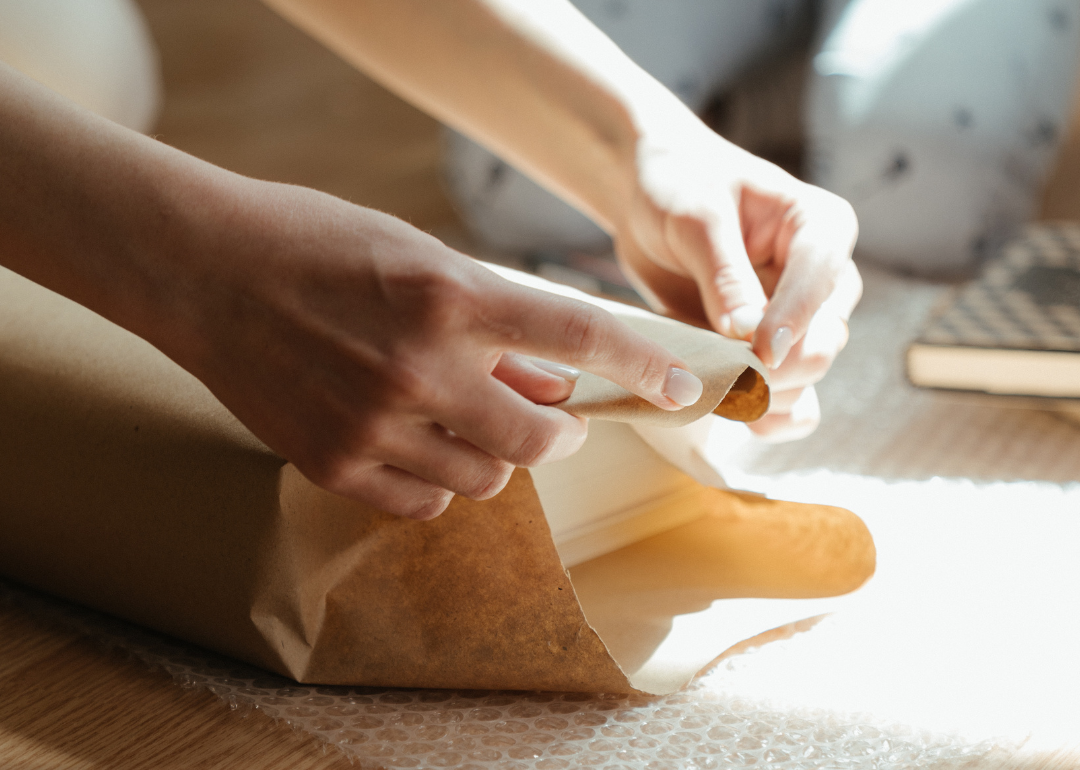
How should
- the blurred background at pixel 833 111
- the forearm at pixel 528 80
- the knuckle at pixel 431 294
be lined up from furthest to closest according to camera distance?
1. the blurred background at pixel 833 111
2. the forearm at pixel 528 80
3. the knuckle at pixel 431 294

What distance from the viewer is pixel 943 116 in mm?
959

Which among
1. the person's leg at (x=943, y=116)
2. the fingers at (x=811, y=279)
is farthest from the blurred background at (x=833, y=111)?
the fingers at (x=811, y=279)

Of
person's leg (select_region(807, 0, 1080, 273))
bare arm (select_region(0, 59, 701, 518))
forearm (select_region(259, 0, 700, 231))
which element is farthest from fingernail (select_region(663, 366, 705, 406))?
person's leg (select_region(807, 0, 1080, 273))

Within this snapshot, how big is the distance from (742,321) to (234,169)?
0.92 metres

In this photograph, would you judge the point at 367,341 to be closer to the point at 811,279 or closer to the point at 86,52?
the point at 811,279

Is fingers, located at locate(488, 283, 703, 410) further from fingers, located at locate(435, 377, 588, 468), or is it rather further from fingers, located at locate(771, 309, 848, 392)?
fingers, located at locate(771, 309, 848, 392)

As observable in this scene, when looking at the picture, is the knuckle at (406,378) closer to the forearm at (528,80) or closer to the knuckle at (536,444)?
the knuckle at (536,444)

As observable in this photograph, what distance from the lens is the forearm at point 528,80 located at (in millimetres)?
628

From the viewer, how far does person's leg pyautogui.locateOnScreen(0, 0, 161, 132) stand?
0.72m

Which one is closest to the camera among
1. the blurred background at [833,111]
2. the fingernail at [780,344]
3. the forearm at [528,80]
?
the fingernail at [780,344]

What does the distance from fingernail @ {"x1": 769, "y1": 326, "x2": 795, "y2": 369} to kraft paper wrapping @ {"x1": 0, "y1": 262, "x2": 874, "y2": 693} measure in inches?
1.2

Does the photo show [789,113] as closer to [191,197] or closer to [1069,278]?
[1069,278]

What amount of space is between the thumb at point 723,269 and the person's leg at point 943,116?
0.49 metres

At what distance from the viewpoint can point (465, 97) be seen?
705mm
